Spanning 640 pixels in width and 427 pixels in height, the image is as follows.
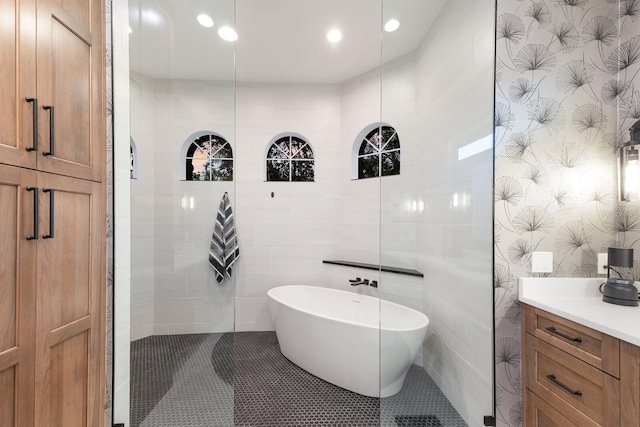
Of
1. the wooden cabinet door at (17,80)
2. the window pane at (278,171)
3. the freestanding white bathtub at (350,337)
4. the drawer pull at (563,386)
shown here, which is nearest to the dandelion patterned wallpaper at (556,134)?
the drawer pull at (563,386)

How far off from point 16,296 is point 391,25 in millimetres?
2092

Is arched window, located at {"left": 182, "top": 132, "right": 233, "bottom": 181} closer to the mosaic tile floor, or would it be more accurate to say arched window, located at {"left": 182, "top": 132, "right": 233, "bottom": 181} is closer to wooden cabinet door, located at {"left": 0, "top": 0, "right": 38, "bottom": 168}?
wooden cabinet door, located at {"left": 0, "top": 0, "right": 38, "bottom": 168}

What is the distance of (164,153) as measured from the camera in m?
1.53

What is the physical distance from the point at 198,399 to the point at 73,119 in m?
1.58

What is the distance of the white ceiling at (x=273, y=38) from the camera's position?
1.53 m

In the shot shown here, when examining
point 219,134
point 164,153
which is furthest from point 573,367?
point 164,153

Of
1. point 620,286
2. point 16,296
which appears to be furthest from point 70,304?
point 620,286

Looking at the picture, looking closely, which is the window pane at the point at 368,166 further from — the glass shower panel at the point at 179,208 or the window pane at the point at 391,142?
the glass shower panel at the point at 179,208

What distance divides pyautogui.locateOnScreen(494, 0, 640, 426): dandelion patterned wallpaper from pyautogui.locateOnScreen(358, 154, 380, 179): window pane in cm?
173

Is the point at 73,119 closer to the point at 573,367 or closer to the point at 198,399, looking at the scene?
the point at 198,399

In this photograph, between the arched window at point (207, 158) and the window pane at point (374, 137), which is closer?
the arched window at point (207, 158)

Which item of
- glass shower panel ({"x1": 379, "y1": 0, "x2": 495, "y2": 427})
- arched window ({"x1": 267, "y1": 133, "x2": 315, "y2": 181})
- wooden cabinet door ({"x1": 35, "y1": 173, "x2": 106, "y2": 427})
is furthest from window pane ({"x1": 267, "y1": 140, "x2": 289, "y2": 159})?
wooden cabinet door ({"x1": 35, "y1": 173, "x2": 106, "y2": 427})

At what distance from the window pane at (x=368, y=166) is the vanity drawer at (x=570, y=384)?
86.0 inches

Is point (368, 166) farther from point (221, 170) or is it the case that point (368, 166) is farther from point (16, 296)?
point (16, 296)
